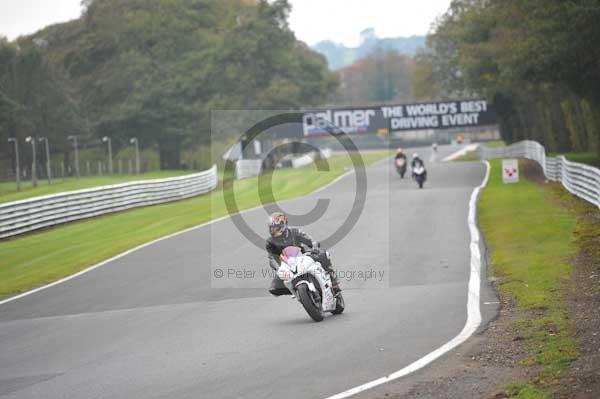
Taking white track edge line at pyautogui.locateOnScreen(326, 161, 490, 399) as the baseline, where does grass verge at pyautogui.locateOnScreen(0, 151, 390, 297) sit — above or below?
below

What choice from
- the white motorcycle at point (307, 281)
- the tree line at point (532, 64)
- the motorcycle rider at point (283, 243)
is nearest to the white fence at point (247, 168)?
the tree line at point (532, 64)

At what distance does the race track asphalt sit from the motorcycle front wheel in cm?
14

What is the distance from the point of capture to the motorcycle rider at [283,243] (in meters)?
12.7

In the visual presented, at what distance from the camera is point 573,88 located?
40812 millimetres

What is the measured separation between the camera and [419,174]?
126ft

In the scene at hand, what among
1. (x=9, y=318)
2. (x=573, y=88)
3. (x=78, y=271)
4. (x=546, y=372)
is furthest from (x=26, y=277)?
(x=573, y=88)

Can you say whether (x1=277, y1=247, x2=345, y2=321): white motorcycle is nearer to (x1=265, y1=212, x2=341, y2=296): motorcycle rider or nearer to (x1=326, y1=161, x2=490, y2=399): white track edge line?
(x1=265, y1=212, x2=341, y2=296): motorcycle rider

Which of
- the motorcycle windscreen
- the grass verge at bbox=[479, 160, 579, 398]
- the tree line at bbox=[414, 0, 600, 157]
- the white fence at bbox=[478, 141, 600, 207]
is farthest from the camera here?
the tree line at bbox=[414, 0, 600, 157]

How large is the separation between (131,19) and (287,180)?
120 ft

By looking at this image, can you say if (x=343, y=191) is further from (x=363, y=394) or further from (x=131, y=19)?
(x=131, y=19)

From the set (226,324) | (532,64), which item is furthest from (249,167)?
(226,324)

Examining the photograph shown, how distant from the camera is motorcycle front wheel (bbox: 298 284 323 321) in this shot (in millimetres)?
12211

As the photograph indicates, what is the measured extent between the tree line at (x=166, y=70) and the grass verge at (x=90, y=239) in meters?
36.9

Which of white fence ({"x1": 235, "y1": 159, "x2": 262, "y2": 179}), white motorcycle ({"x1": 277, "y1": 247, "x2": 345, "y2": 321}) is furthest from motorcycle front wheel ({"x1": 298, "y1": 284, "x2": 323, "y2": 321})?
white fence ({"x1": 235, "y1": 159, "x2": 262, "y2": 179})
